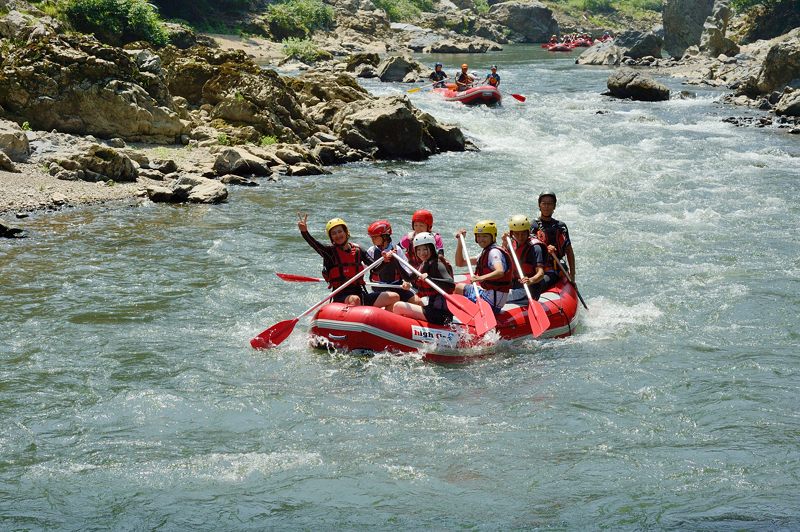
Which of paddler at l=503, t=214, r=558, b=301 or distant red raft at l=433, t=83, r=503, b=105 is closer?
paddler at l=503, t=214, r=558, b=301

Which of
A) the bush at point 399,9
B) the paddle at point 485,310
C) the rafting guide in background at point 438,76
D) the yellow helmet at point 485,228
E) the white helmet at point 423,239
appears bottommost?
the paddle at point 485,310

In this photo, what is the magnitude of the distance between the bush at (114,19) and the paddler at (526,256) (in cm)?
2536

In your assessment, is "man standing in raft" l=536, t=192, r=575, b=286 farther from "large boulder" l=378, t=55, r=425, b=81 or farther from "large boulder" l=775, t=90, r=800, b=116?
"large boulder" l=378, t=55, r=425, b=81

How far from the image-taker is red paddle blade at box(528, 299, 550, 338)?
366 inches

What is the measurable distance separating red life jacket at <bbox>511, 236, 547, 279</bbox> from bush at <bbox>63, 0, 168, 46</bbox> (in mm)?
25349

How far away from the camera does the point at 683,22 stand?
47.7m

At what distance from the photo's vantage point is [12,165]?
1458 centimetres

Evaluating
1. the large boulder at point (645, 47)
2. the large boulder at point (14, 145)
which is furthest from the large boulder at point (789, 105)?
the large boulder at point (645, 47)

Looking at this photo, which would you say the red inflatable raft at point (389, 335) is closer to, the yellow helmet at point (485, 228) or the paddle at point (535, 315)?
the paddle at point (535, 315)

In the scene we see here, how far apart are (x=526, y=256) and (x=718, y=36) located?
120 feet

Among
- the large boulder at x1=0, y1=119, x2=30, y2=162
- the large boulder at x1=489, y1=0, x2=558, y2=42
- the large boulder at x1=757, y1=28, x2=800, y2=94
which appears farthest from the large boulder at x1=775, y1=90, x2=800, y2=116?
the large boulder at x1=489, y1=0, x2=558, y2=42

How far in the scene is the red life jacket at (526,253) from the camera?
393 inches

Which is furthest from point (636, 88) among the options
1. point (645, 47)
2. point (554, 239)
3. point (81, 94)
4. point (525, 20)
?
point (525, 20)

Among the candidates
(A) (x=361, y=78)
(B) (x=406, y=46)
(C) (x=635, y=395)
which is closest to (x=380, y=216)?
(C) (x=635, y=395)
